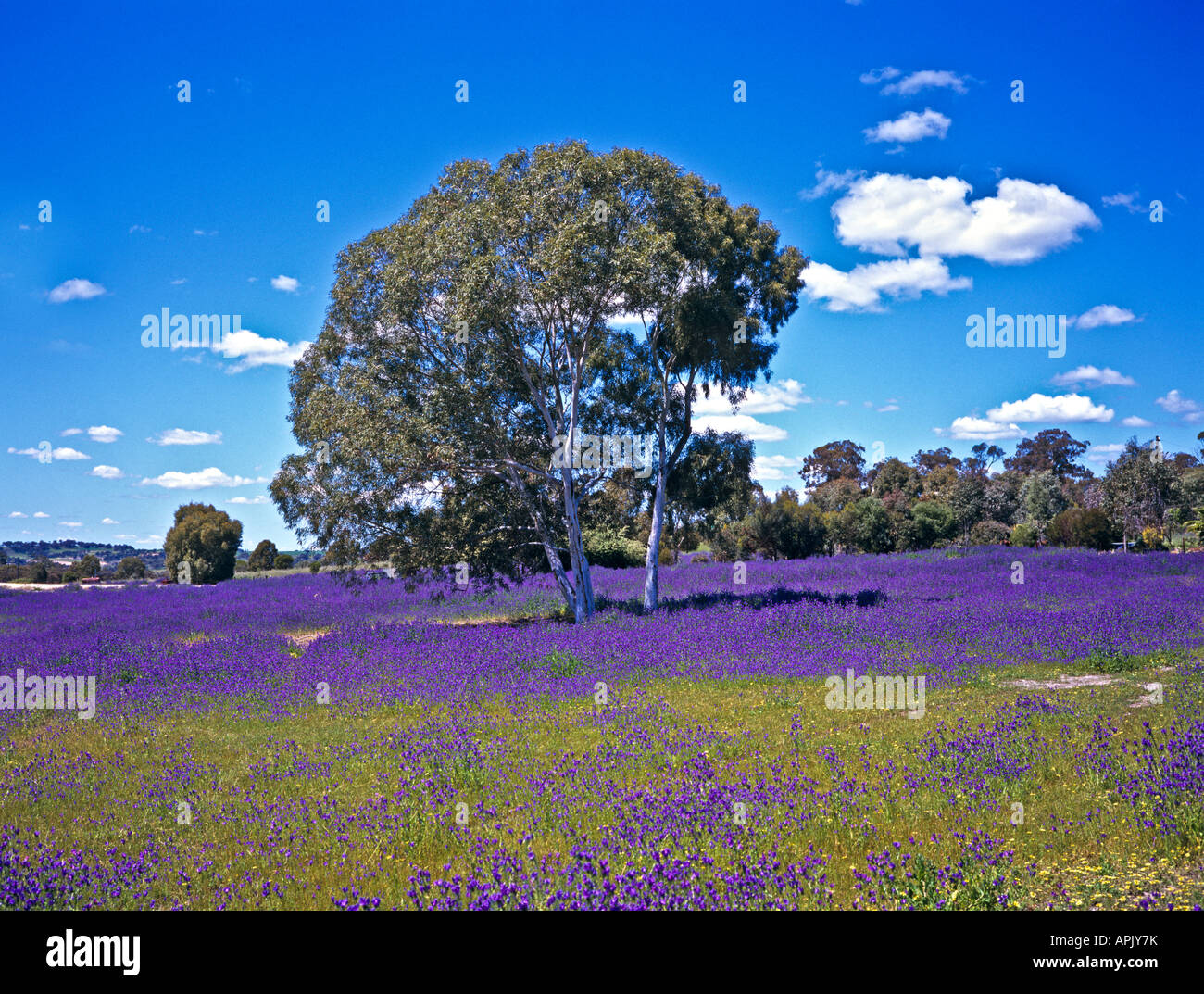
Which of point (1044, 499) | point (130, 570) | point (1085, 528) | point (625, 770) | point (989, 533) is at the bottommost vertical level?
point (130, 570)

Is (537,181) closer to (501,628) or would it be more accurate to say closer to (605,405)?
(605,405)

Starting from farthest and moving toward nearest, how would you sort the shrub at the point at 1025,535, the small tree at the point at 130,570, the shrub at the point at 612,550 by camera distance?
the small tree at the point at 130,570 → the shrub at the point at 1025,535 → the shrub at the point at 612,550

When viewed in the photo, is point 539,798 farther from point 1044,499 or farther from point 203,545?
point 1044,499

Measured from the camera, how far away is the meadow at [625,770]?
5.39 metres

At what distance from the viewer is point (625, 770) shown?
7969 millimetres

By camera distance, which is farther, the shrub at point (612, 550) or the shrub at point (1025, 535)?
the shrub at point (1025, 535)

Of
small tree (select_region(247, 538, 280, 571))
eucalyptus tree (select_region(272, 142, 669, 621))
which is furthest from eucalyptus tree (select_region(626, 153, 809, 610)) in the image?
small tree (select_region(247, 538, 280, 571))

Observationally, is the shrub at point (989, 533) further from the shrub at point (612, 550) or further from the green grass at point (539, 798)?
the green grass at point (539, 798)

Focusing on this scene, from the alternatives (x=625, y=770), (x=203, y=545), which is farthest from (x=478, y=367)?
(x=203, y=545)

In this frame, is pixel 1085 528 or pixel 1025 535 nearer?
pixel 1085 528

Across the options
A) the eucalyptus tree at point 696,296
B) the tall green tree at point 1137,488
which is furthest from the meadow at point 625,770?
the tall green tree at point 1137,488

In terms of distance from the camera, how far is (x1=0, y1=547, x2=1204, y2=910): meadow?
17.7 ft

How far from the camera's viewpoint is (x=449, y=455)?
18984mm
